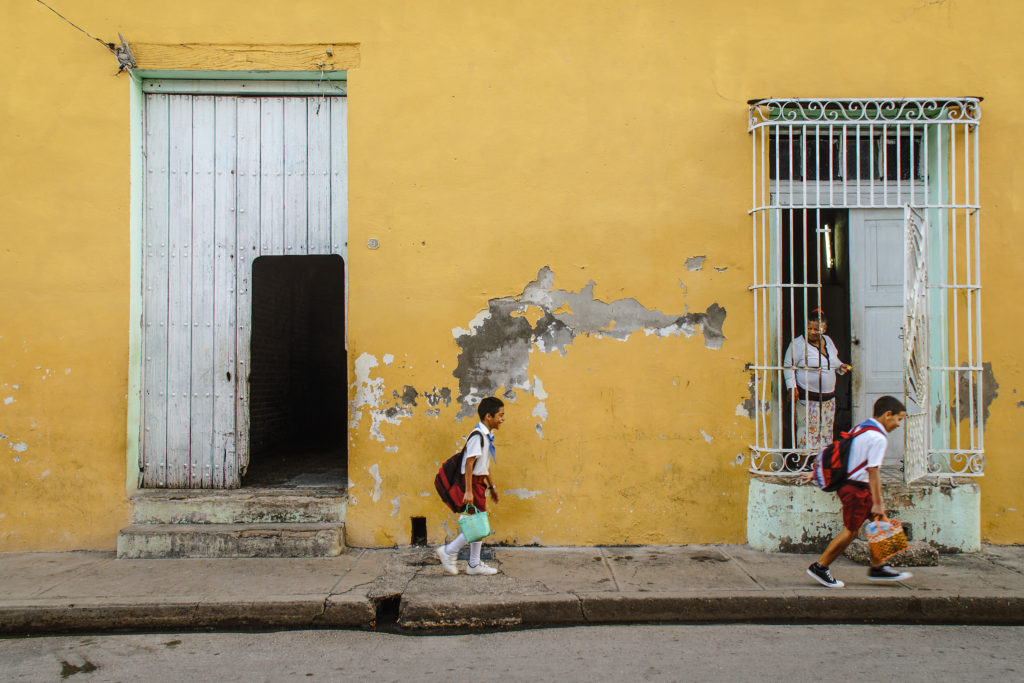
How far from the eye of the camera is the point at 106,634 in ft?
14.9

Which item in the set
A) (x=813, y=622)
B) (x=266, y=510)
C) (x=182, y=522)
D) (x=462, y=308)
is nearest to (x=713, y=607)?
(x=813, y=622)

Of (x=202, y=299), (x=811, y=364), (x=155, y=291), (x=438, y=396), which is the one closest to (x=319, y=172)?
(x=202, y=299)

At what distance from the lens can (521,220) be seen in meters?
6.03

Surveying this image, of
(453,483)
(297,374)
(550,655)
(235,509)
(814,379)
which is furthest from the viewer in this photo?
(297,374)

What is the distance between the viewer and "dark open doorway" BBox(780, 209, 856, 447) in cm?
636

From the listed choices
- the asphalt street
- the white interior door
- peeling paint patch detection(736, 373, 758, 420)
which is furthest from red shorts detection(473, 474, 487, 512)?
the white interior door

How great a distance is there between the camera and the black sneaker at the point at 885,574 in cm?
498

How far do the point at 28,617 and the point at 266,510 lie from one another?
5.79 feet

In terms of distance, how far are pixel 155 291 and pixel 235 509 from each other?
6.68ft

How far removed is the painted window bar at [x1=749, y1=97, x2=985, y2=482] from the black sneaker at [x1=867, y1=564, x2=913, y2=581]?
101 cm

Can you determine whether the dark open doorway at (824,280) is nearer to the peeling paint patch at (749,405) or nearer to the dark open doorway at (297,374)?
the peeling paint patch at (749,405)

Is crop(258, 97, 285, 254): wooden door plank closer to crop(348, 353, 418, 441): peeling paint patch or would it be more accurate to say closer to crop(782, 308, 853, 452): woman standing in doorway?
crop(348, 353, 418, 441): peeling paint patch

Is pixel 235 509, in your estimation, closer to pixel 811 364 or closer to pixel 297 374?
pixel 297 374

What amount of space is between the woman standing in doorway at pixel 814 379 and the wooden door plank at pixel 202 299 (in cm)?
494
